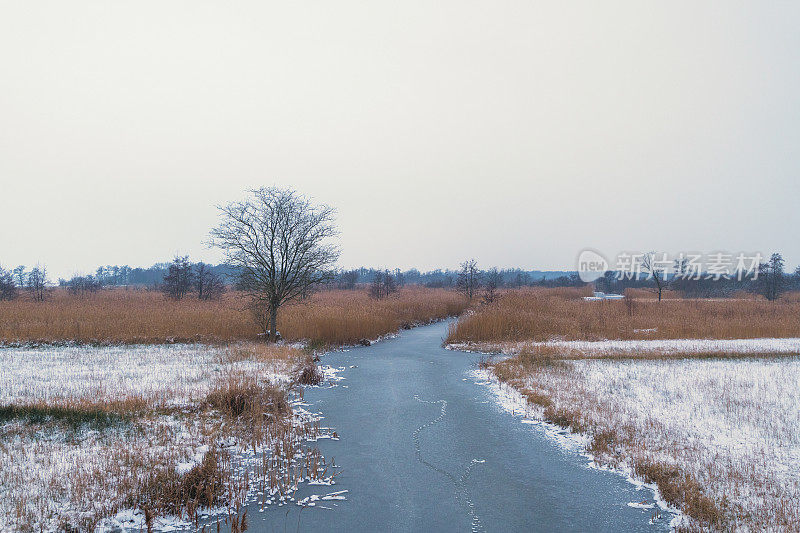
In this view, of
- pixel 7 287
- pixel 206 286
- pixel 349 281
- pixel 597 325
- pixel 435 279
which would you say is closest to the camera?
pixel 597 325

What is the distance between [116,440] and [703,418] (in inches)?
460

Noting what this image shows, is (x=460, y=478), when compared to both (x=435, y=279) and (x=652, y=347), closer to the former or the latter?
(x=652, y=347)

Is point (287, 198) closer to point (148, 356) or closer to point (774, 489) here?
point (148, 356)

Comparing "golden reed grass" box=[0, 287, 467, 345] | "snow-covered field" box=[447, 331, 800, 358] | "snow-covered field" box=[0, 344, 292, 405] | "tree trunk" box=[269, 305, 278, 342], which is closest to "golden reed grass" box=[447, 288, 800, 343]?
"snow-covered field" box=[447, 331, 800, 358]

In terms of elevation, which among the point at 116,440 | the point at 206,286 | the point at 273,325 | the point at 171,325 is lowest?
the point at 116,440

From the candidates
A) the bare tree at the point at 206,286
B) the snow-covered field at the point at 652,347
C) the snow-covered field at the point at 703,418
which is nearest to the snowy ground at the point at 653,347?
the snow-covered field at the point at 652,347

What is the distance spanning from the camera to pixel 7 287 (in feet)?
121

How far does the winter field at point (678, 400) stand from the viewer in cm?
641

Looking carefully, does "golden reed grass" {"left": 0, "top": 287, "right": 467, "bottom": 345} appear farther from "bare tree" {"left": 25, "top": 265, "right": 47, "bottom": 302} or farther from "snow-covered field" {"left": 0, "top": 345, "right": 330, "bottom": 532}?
"bare tree" {"left": 25, "top": 265, "right": 47, "bottom": 302}

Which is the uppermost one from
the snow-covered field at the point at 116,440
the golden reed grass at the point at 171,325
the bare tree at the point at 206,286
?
the bare tree at the point at 206,286

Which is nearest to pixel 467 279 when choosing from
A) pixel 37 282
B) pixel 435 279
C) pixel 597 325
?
pixel 597 325

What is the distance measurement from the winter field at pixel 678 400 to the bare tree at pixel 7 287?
1431 inches

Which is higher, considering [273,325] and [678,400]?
[273,325]

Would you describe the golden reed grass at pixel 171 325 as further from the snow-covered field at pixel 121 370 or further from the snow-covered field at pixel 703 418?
the snow-covered field at pixel 703 418
